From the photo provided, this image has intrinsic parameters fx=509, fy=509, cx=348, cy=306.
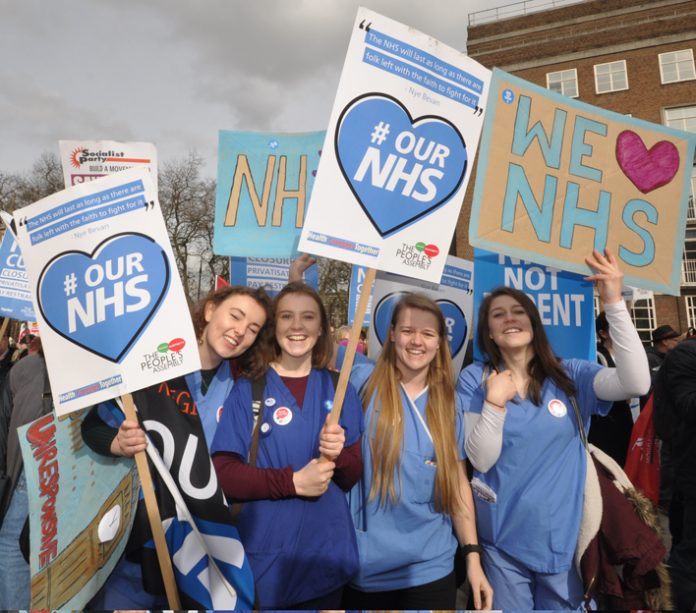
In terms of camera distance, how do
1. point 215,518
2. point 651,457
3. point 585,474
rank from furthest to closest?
point 651,457 < point 585,474 < point 215,518

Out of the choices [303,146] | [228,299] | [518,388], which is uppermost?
[303,146]

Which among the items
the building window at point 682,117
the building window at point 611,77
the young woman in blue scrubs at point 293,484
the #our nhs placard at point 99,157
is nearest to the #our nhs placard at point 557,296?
the young woman in blue scrubs at point 293,484

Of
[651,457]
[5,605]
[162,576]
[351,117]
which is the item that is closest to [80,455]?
[162,576]

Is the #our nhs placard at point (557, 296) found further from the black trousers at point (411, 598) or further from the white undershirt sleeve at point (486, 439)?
the black trousers at point (411, 598)

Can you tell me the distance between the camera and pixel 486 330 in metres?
2.62

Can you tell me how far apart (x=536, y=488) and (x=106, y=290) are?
6.34 ft

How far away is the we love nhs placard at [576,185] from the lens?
8.68 feet

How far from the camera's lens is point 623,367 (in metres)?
2.21

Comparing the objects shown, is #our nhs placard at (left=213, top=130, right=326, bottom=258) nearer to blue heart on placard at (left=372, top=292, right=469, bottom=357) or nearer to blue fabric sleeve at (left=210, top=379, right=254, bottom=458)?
blue heart on placard at (left=372, top=292, right=469, bottom=357)

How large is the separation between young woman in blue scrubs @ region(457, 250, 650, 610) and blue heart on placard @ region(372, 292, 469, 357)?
4.48 feet

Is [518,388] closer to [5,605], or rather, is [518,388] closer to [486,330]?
[486,330]

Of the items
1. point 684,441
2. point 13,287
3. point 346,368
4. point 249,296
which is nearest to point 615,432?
point 684,441

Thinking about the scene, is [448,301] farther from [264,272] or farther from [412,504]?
[412,504]

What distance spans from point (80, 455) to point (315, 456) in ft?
3.11
